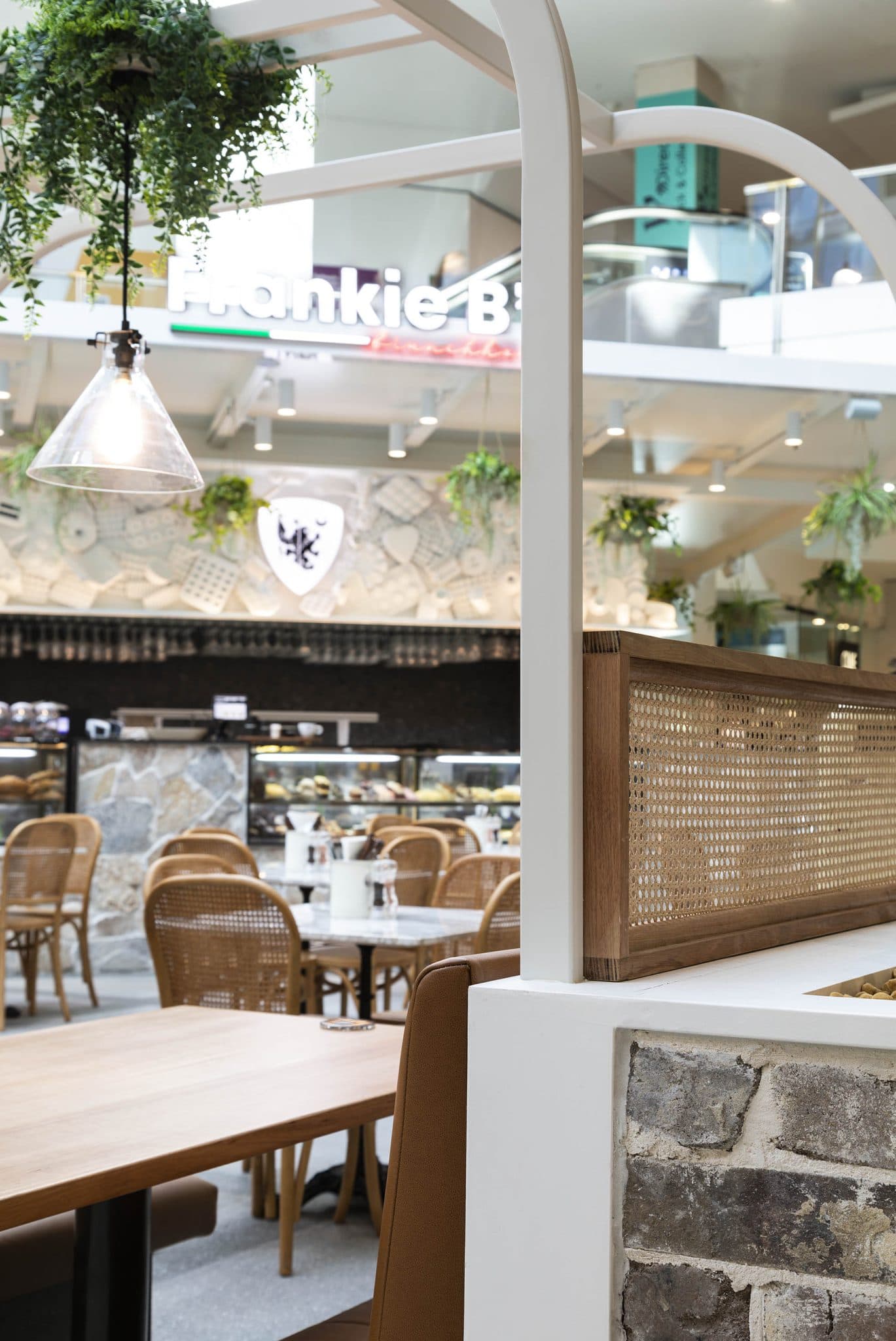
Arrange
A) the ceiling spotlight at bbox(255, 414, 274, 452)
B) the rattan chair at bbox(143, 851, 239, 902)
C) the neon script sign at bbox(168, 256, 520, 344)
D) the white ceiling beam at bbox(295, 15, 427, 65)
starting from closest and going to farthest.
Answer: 1. the white ceiling beam at bbox(295, 15, 427, 65)
2. the rattan chair at bbox(143, 851, 239, 902)
3. the neon script sign at bbox(168, 256, 520, 344)
4. the ceiling spotlight at bbox(255, 414, 274, 452)

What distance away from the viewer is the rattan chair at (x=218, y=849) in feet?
17.3

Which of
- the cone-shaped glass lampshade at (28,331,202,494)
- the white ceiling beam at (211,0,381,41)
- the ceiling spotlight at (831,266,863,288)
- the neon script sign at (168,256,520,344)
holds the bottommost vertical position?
the cone-shaped glass lampshade at (28,331,202,494)

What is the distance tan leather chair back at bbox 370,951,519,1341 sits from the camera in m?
1.46

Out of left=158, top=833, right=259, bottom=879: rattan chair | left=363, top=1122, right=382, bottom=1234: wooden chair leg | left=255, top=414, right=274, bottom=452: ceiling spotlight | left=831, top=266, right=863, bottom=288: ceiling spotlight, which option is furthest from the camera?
left=255, top=414, right=274, bottom=452: ceiling spotlight

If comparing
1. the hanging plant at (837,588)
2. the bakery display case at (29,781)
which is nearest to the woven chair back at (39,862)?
the bakery display case at (29,781)

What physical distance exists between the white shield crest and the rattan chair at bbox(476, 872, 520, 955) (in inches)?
184

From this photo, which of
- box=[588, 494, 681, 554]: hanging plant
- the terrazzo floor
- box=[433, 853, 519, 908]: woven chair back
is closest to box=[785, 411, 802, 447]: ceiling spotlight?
box=[588, 494, 681, 554]: hanging plant

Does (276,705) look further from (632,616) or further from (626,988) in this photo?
(626,988)

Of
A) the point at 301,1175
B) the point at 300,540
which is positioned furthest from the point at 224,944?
the point at 300,540

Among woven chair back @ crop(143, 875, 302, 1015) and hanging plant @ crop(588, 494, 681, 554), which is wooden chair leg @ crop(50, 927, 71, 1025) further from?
hanging plant @ crop(588, 494, 681, 554)

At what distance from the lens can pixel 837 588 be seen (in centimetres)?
982

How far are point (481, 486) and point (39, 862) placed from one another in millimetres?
3487

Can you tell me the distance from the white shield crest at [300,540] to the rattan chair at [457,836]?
5.78 ft

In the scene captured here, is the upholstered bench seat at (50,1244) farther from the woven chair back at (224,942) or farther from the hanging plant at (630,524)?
the hanging plant at (630,524)
